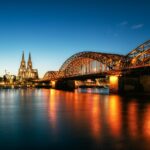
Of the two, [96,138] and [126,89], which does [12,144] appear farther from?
[126,89]

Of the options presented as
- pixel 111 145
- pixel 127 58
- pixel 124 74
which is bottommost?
pixel 111 145

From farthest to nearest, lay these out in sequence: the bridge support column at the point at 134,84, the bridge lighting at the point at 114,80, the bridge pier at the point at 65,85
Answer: the bridge pier at the point at 65,85 → the bridge lighting at the point at 114,80 → the bridge support column at the point at 134,84

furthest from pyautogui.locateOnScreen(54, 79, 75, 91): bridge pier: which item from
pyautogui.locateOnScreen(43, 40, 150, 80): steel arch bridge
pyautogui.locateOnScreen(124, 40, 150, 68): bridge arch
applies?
pyautogui.locateOnScreen(124, 40, 150, 68): bridge arch

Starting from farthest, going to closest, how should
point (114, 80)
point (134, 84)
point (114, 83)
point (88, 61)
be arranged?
point (88, 61) → point (114, 83) → point (114, 80) → point (134, 84)

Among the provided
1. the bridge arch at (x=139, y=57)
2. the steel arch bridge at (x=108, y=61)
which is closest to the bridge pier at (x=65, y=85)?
the steel arch bridge at (x=108, y=61)

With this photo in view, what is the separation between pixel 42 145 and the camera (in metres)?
12.5

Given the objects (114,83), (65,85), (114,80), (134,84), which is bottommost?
(65,85)

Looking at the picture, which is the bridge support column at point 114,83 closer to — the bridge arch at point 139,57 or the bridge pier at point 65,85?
the bridge arch at point 139,57

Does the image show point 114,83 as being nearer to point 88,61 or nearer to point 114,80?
point 114,80

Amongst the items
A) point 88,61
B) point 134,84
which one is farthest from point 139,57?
point 88,61

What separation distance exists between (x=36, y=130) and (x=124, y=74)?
175 feet

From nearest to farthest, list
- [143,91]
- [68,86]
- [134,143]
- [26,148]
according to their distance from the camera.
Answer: [26,148], [134,143], [143,91], [68,86]

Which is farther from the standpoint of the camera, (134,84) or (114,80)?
(114,80)

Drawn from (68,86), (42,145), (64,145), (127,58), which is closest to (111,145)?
(64,145)
